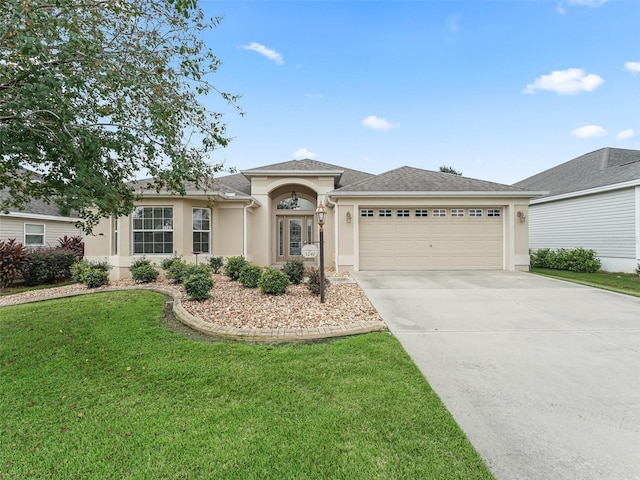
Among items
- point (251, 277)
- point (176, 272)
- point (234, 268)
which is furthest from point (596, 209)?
point (176, 272)

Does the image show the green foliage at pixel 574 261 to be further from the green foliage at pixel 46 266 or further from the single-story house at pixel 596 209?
the green foliage at pixel 46 266

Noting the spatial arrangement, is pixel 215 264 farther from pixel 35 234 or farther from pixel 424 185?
pixel 35 234

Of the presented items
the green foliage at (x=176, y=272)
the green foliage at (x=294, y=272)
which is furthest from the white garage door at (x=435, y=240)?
the green foliage at (x=176, y=272)

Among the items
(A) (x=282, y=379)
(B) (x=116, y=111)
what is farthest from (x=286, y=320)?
(B) (x=116, y=111)

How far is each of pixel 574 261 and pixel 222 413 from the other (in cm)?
1515

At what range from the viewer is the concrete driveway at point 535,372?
2.16 m

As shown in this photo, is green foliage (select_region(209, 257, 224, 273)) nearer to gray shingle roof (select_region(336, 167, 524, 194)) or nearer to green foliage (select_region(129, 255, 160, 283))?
green foliage (select_region(129, 255, 160, 283))

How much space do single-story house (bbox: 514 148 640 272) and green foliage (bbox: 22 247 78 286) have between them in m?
20.9

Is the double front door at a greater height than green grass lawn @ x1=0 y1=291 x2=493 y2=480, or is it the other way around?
the double front door

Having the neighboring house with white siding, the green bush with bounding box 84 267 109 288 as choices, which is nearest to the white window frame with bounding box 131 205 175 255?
the green bush with bounding box 84 267 109 288

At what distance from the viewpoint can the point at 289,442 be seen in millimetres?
2219

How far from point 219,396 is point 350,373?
141 cm

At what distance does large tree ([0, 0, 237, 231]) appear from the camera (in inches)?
127

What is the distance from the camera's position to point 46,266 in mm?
10461
